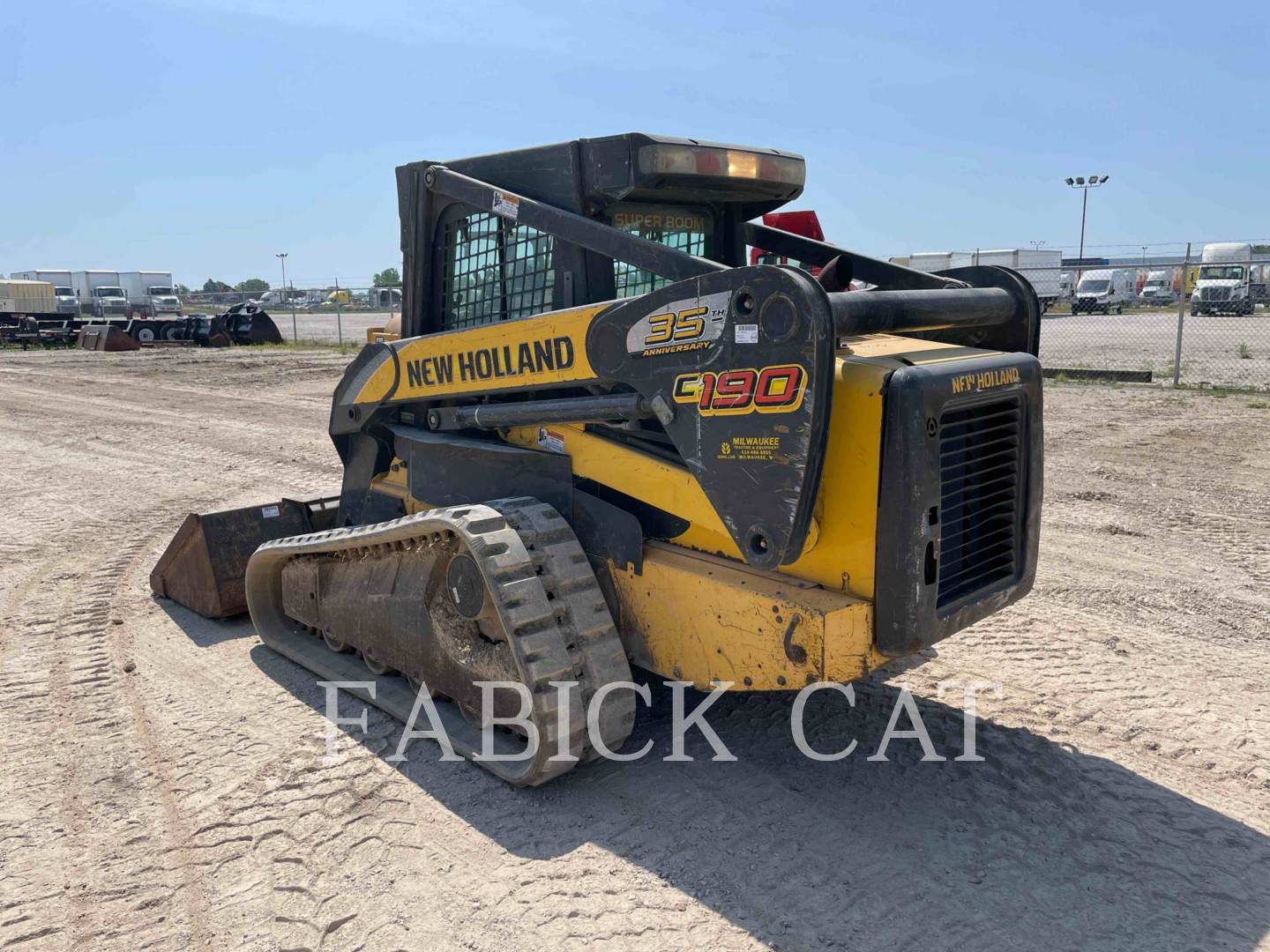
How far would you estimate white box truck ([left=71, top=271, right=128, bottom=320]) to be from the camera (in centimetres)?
4162

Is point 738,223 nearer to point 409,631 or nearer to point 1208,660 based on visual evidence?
point 409,631

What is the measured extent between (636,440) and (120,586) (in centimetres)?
416

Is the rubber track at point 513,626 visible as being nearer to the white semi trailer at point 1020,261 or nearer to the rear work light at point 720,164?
the rear work light at point 720,164

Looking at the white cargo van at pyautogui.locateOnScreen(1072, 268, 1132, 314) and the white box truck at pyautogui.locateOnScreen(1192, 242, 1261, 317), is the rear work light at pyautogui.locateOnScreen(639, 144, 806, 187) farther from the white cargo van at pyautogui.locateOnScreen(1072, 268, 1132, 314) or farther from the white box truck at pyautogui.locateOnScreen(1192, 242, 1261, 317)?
the white cargo van at pyautogui.locateOnScreen(1072, 268, 1132, 314)

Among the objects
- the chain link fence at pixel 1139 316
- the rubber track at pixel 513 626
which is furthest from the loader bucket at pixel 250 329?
the rubber track at pixel 513 626

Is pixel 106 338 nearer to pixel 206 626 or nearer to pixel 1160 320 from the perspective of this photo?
pixel 206 626

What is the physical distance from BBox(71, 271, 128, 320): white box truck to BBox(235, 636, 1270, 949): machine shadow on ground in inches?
1563

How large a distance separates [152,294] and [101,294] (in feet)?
9.68

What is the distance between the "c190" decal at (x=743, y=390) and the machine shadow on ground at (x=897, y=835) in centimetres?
141

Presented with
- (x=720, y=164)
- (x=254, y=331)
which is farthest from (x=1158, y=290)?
(x=720, y=164)

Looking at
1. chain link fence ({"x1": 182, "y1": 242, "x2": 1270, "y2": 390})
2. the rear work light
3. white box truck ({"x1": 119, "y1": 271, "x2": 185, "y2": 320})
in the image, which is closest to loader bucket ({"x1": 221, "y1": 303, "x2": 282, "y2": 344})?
chain link fence ({"x1": 182, "y1": 242, "x2": 1270, "y2": 390})

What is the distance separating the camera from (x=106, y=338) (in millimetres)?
27016

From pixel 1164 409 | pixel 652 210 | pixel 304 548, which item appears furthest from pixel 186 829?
pixel 1164 409

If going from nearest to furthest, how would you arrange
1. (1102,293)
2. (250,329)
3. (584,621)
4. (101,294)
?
(584,621)
(250,329)
(1102,293)
(101,294)
